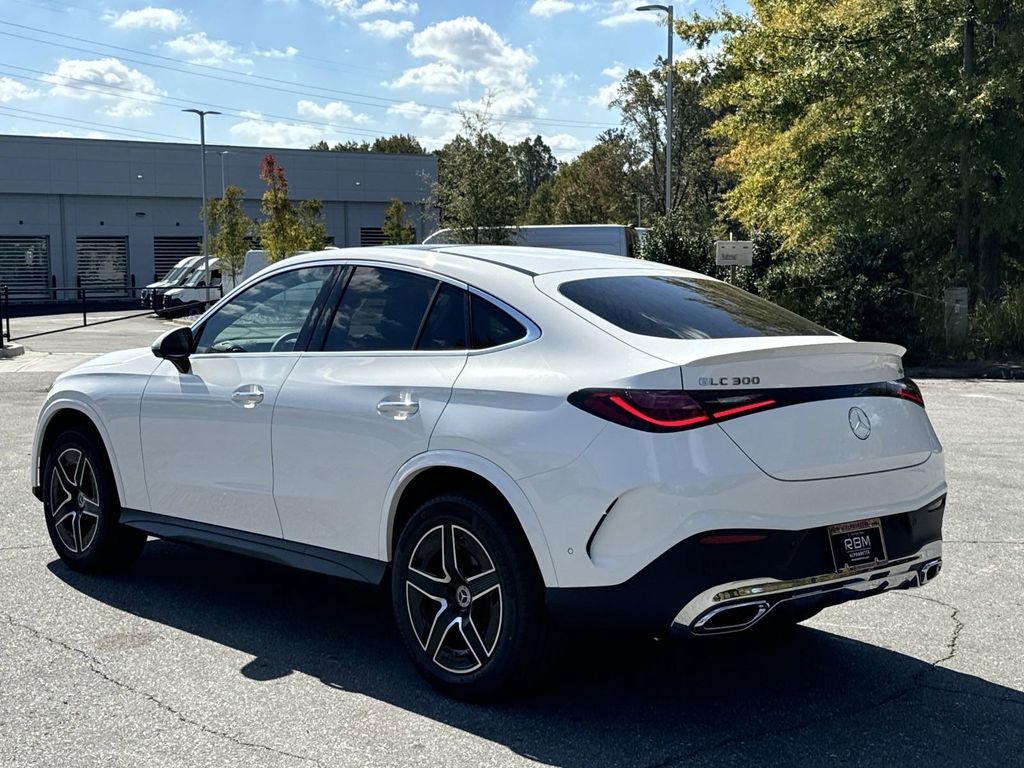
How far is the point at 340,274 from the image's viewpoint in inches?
209

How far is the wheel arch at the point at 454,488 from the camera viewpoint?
163 inches

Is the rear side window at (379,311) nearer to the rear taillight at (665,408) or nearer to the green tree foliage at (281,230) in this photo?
the rear taillight at (665,408)

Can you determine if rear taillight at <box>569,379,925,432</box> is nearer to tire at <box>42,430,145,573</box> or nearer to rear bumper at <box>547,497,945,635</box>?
rear bumper at <box>547,497,945,635</box>

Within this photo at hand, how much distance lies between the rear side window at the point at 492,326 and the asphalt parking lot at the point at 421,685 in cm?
119

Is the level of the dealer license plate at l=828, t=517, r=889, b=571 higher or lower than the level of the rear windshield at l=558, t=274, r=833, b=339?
lower

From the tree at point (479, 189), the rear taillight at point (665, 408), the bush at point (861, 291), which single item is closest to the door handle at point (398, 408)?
the rear taillight at point (665, 408)

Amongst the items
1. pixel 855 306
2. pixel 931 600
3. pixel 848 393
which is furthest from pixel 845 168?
pixel 848 393

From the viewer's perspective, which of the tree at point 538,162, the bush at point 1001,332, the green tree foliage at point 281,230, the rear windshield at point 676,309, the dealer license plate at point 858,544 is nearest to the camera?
the dealer license plate at point 858,544

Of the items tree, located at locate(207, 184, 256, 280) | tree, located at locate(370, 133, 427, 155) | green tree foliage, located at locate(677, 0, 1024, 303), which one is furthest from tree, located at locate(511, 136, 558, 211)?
green tree foliage, located at locate(677, 0, 1024, 303)

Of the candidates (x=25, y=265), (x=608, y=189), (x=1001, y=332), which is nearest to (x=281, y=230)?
(x=1001, y=332)

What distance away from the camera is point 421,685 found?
4.70 meters

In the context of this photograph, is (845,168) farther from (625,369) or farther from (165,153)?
(165,153)

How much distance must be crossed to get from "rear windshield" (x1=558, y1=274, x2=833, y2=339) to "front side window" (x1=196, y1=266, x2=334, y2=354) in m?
1.32

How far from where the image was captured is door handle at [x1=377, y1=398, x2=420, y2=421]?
4.60 m
